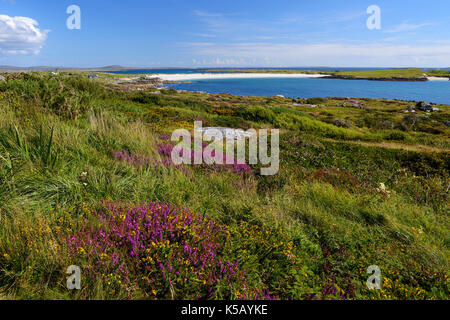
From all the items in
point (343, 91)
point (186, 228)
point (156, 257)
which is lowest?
point (156, 257)

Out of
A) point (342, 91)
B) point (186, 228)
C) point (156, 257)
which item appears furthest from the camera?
point (342, 91)

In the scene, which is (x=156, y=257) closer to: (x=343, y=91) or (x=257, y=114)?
(x=257, y=114)

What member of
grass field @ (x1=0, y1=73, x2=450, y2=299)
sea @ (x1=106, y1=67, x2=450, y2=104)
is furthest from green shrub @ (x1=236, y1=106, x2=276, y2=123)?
sea @ (x1=106, y1=67, x2=450, y2=104)

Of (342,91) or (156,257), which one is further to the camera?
(342,91)

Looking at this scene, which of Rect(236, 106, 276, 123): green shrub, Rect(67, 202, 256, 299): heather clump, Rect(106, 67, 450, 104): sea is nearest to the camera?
Rect(67, 202, 256, 299): heather clump

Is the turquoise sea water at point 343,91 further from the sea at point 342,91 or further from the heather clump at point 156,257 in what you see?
the heather clump at point 156,257

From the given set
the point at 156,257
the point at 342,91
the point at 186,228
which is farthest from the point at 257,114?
the point at 342,91

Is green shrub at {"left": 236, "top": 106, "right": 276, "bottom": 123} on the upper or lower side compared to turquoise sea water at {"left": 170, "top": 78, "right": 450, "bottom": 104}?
lower

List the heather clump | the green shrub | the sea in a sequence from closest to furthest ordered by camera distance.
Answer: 1. the heather clump
2. the green shrub
3. the sea

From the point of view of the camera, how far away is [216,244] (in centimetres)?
319

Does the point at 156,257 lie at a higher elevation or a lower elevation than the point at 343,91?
lower

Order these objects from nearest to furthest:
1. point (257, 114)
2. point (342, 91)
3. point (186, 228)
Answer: point (186, 228), point (257, 114), point (342, 91)

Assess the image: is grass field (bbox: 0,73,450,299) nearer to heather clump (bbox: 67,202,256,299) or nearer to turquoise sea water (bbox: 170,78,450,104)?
heather clump (bbox: 67,202,256,299)

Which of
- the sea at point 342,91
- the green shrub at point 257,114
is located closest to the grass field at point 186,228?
the green shrub at point 257,114
